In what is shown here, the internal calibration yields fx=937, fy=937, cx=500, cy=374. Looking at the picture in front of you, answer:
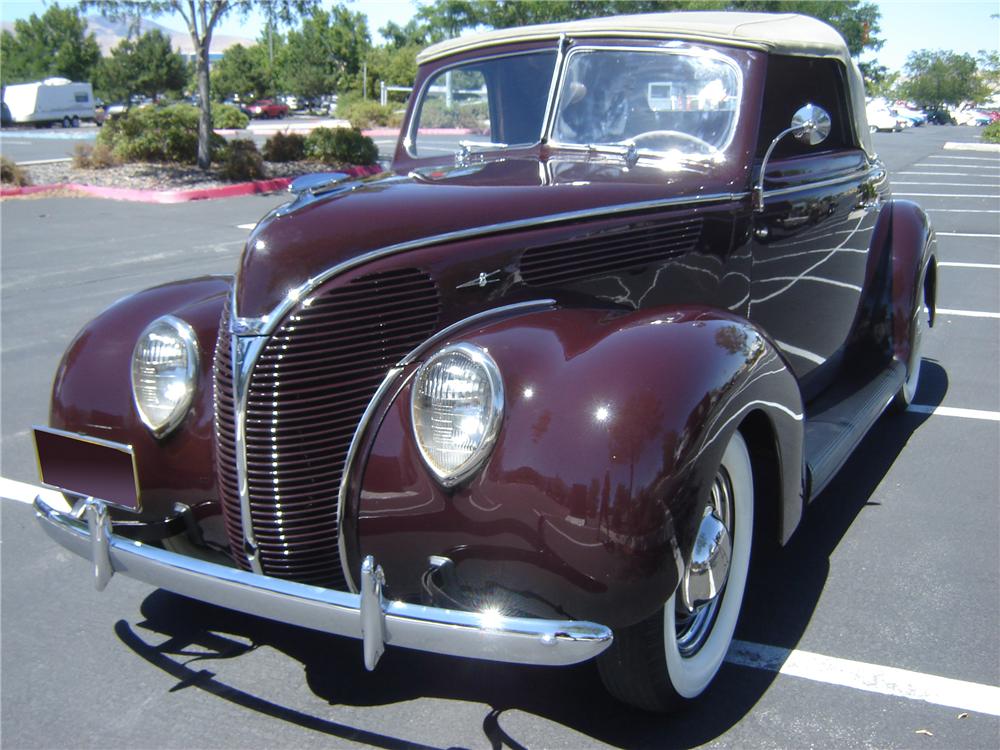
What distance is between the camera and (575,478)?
2.02 m

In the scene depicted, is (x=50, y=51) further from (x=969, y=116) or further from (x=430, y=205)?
(x=430, y=205)

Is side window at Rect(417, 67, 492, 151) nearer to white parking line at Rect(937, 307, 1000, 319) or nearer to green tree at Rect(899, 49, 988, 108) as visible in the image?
white parking line at Rect(937, 307, 1000, 319)

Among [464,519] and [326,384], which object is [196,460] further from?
[464,519]

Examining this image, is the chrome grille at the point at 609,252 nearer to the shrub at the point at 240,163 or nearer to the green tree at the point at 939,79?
the shrub at the point at 240,163

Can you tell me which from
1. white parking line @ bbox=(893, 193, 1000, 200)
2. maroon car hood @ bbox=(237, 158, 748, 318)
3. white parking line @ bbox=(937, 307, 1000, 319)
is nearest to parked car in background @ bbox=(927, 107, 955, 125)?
white parking line @ bbox=(893, 193, 1000, 200)

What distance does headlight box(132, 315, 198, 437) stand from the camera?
2.59m

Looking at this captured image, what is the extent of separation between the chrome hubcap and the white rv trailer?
41.7 m

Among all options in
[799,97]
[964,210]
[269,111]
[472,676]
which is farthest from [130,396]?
[269,111]

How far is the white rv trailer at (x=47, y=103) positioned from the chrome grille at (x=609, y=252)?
41.1 meters

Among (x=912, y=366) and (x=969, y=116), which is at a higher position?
(x=969, y=116)

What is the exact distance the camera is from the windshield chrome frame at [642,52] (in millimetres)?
3336

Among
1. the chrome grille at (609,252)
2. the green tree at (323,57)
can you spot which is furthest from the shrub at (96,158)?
the green tree at (323,57)

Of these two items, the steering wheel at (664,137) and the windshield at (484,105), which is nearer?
the steering wheel at (664,137)

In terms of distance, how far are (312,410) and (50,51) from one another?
2548 inches
